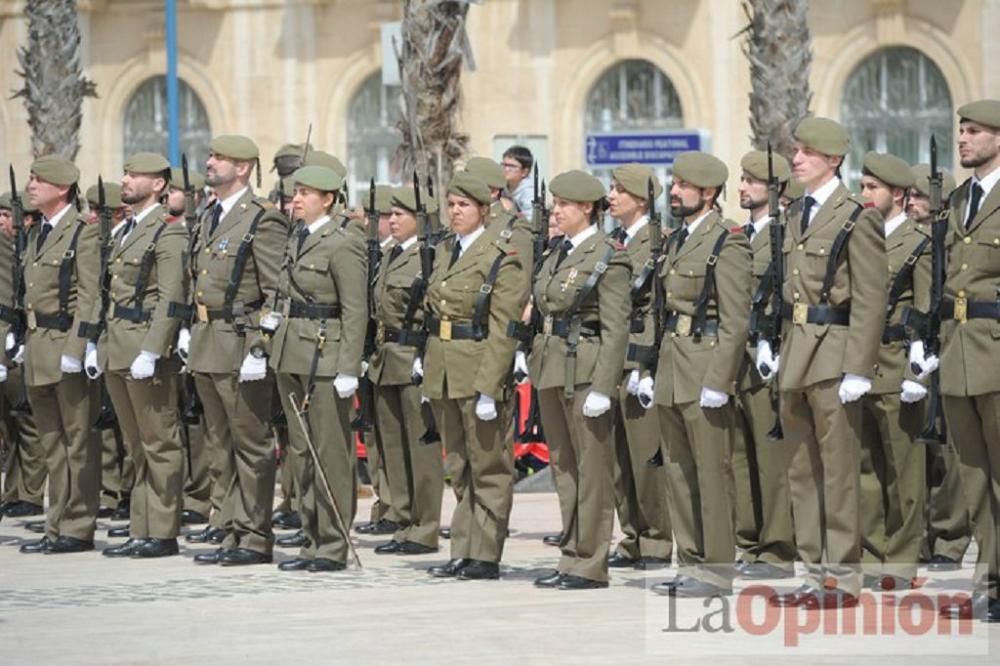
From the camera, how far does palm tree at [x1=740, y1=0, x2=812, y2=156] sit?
26.1 metres

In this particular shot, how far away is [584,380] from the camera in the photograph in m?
12.4

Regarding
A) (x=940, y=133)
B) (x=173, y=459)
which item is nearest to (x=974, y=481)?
(x=173, y=459)

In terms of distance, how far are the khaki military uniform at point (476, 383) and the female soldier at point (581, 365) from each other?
0.33 m

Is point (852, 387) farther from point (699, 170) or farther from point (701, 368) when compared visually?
point (699, 170)

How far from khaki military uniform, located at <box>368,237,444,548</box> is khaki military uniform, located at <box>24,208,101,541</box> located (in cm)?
169

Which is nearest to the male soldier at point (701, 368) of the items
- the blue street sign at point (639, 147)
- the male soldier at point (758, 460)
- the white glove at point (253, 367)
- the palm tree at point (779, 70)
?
the male soldier at point (758, 460)

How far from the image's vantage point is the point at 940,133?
29.3m

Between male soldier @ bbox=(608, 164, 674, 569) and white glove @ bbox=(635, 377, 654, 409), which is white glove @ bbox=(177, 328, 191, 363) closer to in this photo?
male soldier @ bbox=(608, 164, 674, 569)

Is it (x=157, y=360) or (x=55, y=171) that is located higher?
(x=55, y=171)

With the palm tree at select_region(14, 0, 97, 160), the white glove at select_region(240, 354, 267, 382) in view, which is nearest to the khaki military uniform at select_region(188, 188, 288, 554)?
the white glove at select_region(240, 354, 267, 382)

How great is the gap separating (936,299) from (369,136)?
873 inches

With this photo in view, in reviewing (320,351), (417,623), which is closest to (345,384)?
(320,351)

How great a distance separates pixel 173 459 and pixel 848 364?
14.4 feet

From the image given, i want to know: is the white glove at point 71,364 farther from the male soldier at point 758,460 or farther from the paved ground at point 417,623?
the male soldier at point 758,460
